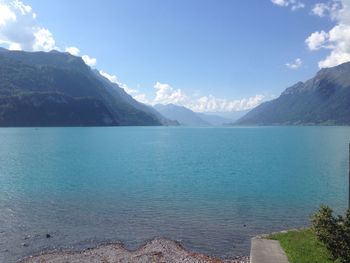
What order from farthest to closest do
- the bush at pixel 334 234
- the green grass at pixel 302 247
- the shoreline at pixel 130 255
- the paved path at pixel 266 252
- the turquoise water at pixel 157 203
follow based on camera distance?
the turquoise water at pixel 157 203 → the shoreline at pixel 130 255 → the paved path at pixel 266 252 → the green grass at pixel 302 247 → the bush at pixel 334 234

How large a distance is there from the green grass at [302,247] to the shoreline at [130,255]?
3.84 m

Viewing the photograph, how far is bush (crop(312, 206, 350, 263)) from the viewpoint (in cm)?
2494

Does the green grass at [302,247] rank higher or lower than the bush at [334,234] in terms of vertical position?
lower

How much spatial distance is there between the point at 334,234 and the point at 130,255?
1790cm

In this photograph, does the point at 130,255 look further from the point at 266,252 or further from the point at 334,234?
the point at 334,234

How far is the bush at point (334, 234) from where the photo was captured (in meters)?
24.9

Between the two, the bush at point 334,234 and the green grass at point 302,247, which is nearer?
the bush at point 334,234

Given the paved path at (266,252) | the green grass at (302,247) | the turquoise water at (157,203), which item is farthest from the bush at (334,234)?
the turquoise water at (157,203)

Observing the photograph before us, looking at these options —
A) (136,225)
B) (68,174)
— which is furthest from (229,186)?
(68,174)

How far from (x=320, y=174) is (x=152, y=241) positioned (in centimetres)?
6039

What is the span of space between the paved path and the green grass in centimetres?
49

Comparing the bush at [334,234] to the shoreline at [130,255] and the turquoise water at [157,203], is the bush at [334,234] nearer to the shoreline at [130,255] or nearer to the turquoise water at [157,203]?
the shoreline at [130,255]

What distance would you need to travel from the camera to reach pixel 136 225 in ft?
144

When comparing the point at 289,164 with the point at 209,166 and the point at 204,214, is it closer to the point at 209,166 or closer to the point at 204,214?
the point at 209,166
